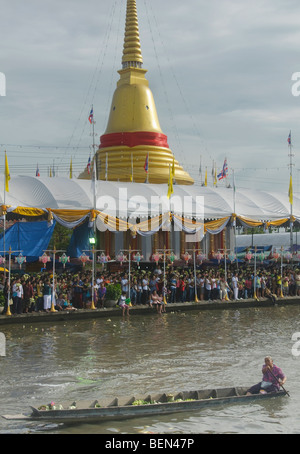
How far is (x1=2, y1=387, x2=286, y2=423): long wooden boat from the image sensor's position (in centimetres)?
1229

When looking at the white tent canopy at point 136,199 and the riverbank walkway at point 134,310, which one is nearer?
the riverbank walkway at point 134,310

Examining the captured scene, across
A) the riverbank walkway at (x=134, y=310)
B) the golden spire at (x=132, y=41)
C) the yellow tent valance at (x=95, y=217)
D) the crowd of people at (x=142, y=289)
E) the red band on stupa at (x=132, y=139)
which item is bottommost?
the riverbank walkway at (x=134, y=310)

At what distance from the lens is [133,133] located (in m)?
48.0

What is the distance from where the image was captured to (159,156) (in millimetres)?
47219

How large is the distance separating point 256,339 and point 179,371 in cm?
589

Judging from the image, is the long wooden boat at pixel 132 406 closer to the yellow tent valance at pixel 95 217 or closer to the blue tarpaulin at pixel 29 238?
the yellow tent valance at pixel 95 217

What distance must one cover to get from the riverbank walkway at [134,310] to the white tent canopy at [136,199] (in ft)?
19.9

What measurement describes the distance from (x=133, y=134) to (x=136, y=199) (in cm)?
1366

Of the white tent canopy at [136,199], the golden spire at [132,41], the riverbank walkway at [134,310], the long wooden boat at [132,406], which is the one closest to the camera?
the long wooden boat at [132,406]

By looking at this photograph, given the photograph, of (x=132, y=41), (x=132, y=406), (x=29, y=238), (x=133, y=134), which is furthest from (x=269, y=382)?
(x=132, y=41)

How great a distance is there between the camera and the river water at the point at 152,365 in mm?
12891

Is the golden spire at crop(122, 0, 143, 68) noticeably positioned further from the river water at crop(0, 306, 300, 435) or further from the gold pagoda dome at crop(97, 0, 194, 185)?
the river water at crop(0, 306, 300, 435)

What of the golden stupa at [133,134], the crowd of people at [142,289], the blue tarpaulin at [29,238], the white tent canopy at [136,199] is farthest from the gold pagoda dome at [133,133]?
the crowd of people at [142,289]
